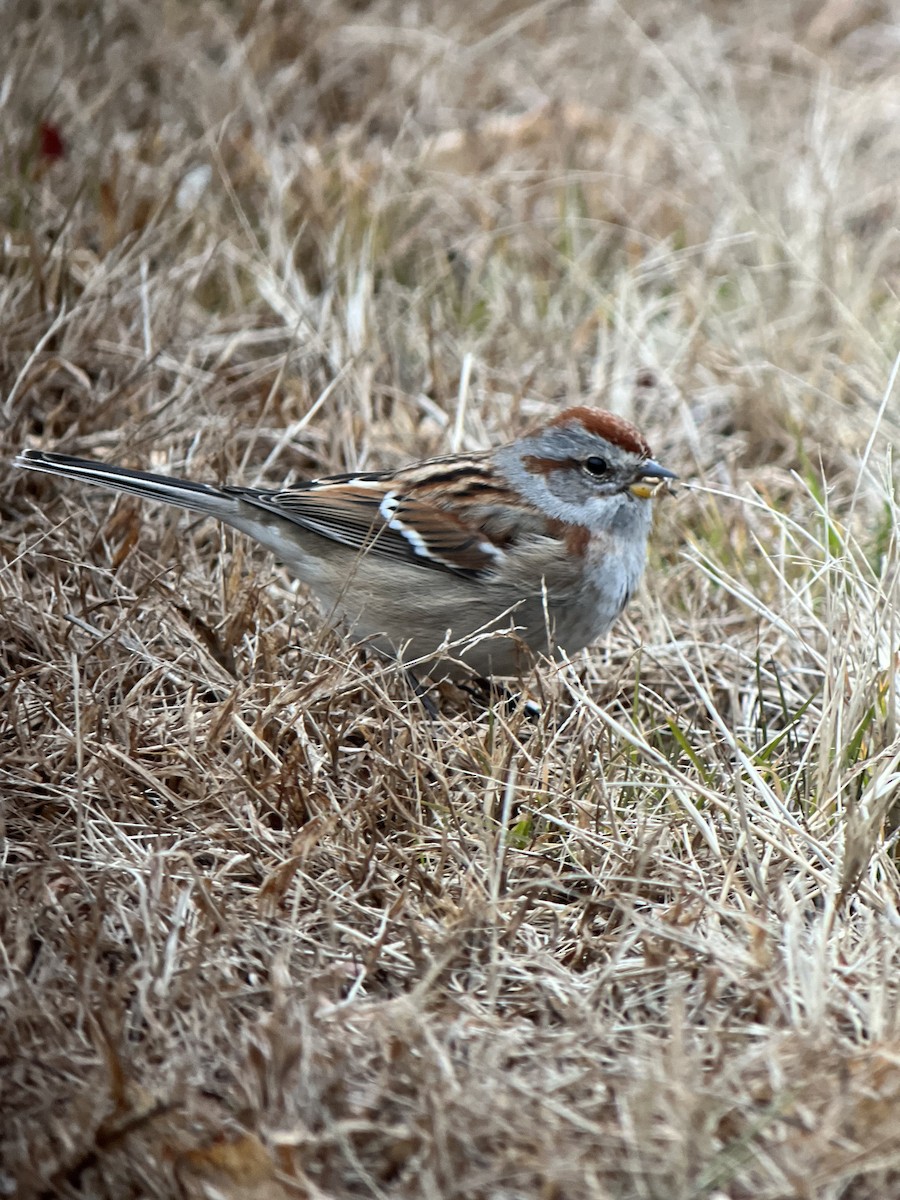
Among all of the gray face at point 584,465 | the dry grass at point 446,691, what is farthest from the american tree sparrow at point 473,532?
the dry grass at point 446,691

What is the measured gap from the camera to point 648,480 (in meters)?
3.79

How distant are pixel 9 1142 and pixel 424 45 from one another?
17.2ft

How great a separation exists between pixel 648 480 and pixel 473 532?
0.48 m

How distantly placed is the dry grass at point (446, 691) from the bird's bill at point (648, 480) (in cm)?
19

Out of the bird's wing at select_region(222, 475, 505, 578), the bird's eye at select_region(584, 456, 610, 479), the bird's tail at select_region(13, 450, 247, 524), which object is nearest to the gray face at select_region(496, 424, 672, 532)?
the bird's eye at select_region(584, 456, 610, 479)

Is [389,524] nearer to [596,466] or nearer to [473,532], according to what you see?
[473,532]

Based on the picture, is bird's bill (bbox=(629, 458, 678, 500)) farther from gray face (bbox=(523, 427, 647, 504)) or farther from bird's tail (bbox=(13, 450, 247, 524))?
bird's tail (bbox=(13, 450, 247, 524))

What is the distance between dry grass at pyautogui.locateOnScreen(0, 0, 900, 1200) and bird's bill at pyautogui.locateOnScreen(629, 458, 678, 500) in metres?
0.19

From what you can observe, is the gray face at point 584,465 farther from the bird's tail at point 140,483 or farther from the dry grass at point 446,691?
the bird's tail at point 140,483

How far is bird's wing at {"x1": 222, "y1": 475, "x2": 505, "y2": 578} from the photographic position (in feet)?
12.1

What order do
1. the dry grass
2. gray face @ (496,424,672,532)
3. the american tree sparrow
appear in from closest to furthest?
the dry grass → the american tree sparrow → gray face @ (496,424,672,532)

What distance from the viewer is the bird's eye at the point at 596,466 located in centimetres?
379

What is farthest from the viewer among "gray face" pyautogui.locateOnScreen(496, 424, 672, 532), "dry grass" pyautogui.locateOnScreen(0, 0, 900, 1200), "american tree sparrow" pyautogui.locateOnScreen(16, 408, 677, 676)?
"gray face" pyautogui.locateOnScreen(496, 424, 672, 532)

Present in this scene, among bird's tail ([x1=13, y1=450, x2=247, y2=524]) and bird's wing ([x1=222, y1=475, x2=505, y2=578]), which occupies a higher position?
bird's tail ([x1=13, y1=450, x2=247, y2=524])
